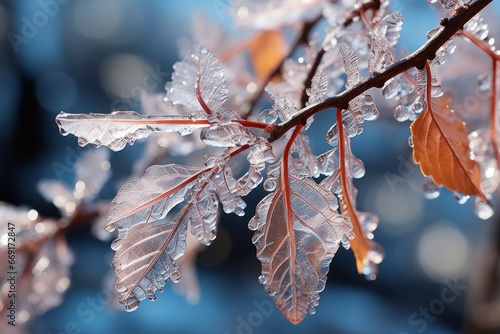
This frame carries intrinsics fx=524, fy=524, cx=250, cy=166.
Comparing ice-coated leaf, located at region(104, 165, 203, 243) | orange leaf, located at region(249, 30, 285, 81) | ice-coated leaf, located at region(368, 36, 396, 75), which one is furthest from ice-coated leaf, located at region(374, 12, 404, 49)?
orange leaf, located at region(249, 30, 285, 81)

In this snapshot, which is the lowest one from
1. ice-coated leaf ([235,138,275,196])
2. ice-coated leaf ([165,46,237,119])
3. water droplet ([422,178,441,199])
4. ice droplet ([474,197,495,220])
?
ice droplet ([474,197,495,220])

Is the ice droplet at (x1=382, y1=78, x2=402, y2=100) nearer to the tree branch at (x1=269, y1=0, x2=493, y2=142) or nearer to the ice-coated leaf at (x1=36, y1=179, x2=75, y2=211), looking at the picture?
the tree branch at (x1=269, y1=0, x2=493, y2=142)

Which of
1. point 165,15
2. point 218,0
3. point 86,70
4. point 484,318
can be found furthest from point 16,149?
point 484,318

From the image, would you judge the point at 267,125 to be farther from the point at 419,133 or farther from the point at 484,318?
the point at 484,318

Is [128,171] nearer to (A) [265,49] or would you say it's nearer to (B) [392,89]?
(A) [265,49]

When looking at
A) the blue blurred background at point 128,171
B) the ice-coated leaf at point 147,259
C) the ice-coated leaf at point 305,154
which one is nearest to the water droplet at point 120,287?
the ice-coated leaf at point 147,259
